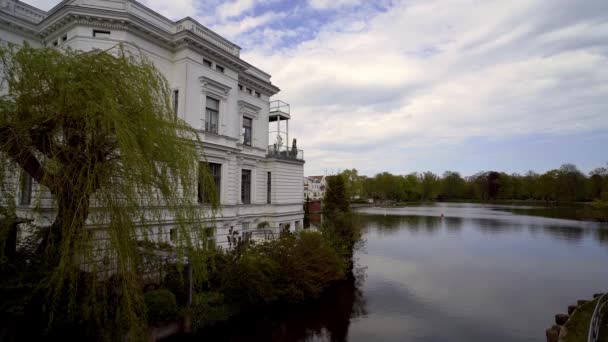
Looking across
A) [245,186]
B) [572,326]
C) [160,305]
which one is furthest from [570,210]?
[160,305]

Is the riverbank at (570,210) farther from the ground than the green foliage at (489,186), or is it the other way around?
the green foliage at (489,186)

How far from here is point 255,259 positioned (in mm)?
11086

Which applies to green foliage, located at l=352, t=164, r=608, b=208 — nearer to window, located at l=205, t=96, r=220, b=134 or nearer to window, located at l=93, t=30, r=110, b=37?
window, located at l=205, t=96, r=220, b=134

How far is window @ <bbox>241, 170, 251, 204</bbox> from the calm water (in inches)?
278

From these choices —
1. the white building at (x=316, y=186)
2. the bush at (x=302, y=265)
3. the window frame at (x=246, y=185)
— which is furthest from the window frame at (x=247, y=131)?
the white building at (x=316, y=186)

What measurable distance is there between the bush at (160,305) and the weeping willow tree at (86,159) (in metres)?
2.70

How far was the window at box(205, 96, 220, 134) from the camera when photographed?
49.0 feet

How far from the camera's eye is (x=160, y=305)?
8.43 metres

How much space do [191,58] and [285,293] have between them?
10.4 metres

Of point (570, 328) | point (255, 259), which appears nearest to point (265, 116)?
point (255, 259)

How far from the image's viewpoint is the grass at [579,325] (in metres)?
8.17

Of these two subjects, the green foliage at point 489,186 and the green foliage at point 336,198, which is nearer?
the green foliage at point 336,198

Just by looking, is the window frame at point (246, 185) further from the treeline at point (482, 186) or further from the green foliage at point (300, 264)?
the treeline at point (482, 186)

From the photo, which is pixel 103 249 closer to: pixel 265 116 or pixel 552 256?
pixel 265 116
